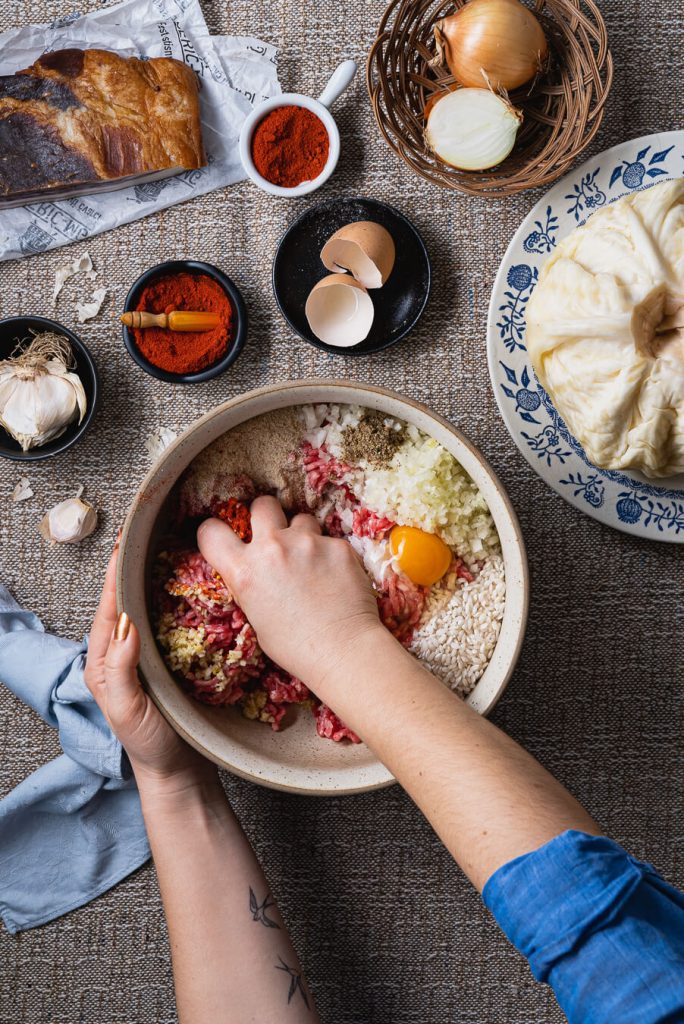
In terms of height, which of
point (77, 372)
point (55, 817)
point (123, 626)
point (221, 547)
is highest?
point (77, 372)

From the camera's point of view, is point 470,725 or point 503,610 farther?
point 503,610

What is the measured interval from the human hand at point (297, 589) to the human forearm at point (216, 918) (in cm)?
39

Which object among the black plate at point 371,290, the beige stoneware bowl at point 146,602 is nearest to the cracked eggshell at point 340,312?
the black plate at point 371,290

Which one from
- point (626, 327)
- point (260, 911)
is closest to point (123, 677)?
point (260, 911)

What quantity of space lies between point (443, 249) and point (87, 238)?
65 cm

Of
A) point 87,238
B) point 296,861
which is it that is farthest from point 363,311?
point 296,861

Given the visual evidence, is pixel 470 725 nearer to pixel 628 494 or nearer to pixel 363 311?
pixel 628 494

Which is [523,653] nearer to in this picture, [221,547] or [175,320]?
[221,547]

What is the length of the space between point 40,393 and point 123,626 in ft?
1.57

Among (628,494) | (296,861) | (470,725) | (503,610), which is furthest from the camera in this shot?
(296,861)

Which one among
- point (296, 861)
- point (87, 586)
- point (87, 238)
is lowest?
point (296, 861)

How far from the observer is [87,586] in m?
1.46

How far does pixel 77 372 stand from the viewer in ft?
4.61

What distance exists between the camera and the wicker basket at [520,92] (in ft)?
4.28
